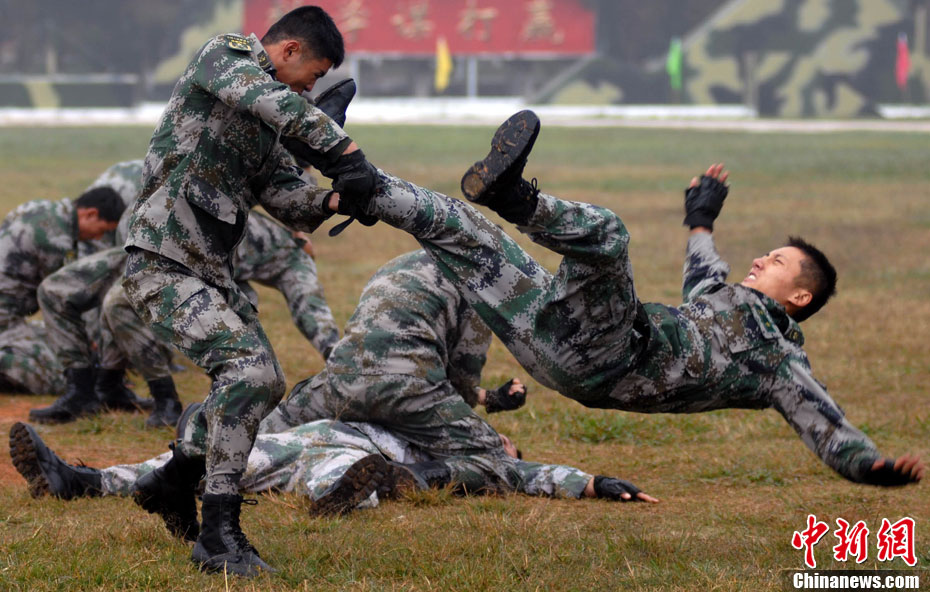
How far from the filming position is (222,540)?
14.6ft

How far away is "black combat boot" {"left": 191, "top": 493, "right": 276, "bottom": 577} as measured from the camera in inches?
174

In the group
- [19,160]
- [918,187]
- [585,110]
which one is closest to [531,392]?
[918,187]

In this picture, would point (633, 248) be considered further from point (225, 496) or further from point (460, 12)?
point (460, 12)

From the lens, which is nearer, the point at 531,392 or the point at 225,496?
the point at 225,496

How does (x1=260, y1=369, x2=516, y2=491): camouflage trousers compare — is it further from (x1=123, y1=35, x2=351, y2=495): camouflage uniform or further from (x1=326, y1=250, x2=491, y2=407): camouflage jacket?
(x1=123, y1=35, x2=351, y2=495): camouflage uniform

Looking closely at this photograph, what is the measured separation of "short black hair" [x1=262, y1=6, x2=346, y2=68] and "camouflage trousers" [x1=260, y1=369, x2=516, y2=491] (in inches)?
67.8

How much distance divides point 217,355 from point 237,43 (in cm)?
119

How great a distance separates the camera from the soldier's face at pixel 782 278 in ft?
17.1

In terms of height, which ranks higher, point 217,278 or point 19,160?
point 217,278

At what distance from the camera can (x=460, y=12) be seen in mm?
64062

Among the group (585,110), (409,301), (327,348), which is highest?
(409,301)

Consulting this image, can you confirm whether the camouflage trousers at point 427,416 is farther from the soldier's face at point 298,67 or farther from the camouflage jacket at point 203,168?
the soldier's face at point 298,67

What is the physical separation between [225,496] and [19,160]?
91.6ft

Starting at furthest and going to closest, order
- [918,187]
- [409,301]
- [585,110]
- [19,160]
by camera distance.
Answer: [585,110] < [19,160] < [918,187] < [409,301]
